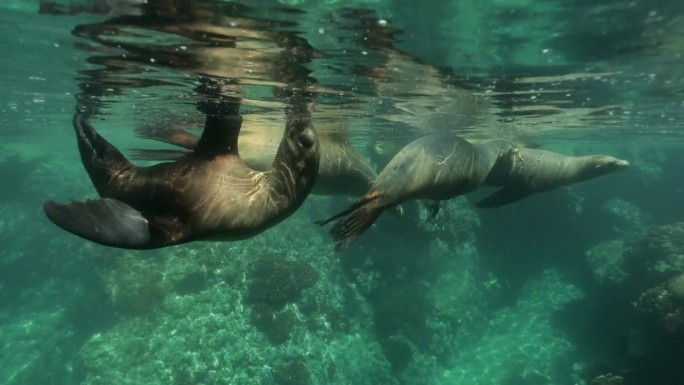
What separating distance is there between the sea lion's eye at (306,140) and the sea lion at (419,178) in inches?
43.4

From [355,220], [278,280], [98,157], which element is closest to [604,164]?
[355,220]

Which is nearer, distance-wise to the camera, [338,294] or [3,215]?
[338,294]

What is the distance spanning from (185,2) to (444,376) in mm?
16277

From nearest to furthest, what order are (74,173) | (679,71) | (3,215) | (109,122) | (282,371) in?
(679,71)
(282,371)
(109,122)
(3,215)
(74,173)

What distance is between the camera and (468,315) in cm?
1984

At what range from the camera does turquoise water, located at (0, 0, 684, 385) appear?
770 cm

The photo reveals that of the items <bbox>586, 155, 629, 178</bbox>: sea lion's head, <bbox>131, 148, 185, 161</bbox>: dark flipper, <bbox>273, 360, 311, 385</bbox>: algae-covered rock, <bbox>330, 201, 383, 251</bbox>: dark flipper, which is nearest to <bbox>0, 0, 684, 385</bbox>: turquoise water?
<bbox>273, 360, 311, 385</bbox>: algae-covered rock

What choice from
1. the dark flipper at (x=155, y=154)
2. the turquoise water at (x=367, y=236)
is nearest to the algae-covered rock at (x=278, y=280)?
the turquoise water at (x=367, y=236)

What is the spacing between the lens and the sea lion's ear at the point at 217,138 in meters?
3.79

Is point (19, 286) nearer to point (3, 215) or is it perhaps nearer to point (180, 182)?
point (3, 215)

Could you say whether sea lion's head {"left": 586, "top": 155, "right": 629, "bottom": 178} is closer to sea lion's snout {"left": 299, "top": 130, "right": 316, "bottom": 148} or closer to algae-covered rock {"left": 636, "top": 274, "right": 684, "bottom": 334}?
algae-covered rock {"left": 636, "top": 274, "right": 684, "bottom": 334}

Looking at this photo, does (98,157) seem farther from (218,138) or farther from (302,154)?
(302,154)

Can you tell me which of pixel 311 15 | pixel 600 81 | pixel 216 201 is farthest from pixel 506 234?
pixel 216 201

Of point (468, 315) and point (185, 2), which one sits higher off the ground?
point (185, 2)
